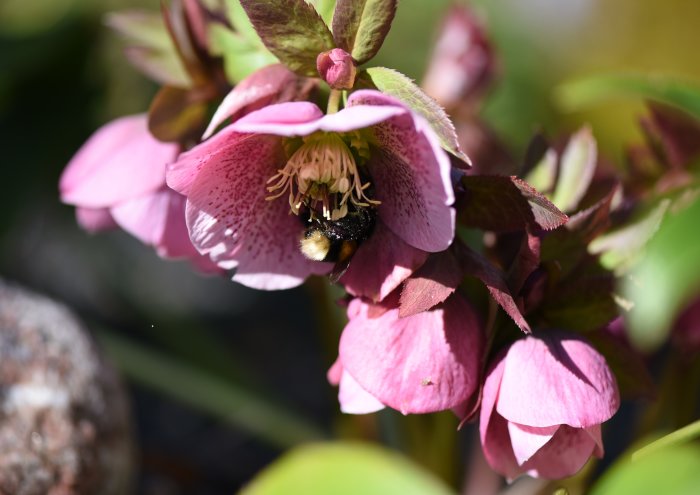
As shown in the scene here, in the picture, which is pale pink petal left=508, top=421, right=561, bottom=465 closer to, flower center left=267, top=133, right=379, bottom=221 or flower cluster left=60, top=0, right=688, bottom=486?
flower cluster left=60, top=0, right=688, bottom=486

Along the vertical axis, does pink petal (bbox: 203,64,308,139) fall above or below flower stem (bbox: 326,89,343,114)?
below

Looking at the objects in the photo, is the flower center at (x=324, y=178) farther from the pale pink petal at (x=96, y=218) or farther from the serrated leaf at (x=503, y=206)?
the pale pink petal at (x=96, y=218)

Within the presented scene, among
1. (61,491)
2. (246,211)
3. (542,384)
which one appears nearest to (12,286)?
(61,491)

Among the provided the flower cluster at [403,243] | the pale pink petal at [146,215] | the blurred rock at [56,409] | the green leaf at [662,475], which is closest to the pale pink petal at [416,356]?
the flower cluster at [403,243]

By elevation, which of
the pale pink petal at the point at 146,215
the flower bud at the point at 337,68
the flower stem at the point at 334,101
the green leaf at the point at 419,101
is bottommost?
the pale pink petal at the point at 146,215

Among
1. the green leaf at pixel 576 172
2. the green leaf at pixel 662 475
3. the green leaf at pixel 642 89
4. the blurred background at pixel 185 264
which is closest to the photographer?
the green leaf at pixel 662 475

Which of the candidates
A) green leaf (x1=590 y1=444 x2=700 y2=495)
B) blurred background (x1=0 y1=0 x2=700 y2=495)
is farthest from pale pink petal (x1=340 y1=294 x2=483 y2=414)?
blurred background (x1=0 y1=0 x2=700 y2=495)

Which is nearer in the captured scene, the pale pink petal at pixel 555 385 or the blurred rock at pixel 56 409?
the pale pink petal at pixel 555 385

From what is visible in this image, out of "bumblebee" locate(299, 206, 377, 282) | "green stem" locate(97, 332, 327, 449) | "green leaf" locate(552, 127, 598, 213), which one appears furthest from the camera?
"green stem" locate(97, 332, 327, 449)
